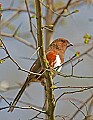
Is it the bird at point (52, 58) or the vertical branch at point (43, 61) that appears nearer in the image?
the vertical branch at point (43, 61)

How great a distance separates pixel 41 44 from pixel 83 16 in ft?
10.4

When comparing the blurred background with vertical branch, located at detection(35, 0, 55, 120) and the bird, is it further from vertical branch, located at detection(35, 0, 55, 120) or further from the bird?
vertical branch, located at detection(35, 0, 55, 120)

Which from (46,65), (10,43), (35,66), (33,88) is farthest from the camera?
(33,88)

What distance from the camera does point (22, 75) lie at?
5.64 m

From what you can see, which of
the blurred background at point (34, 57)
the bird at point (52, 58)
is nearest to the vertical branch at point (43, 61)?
the bird at point (52, 58)

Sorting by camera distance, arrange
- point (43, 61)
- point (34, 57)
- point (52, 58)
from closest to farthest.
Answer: point (43, 61) → point (52, 58) → point (34, 57)

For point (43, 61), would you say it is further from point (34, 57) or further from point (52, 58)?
point (34, 57)

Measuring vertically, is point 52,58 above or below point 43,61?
below

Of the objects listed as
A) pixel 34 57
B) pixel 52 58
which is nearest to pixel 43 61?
pixel 52 58

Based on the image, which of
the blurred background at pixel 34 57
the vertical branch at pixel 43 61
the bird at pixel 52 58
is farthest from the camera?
the blurred background at pixel 34 57

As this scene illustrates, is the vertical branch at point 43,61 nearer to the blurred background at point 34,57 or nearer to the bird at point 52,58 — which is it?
the bird at point 52,58

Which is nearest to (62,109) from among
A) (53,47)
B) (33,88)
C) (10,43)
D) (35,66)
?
(33,88)

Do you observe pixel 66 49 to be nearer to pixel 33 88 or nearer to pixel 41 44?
pixel 41 44

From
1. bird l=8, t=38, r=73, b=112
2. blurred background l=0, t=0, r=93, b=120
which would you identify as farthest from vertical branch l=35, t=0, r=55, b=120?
blurred background l=0, t=0, r=93, b=120
